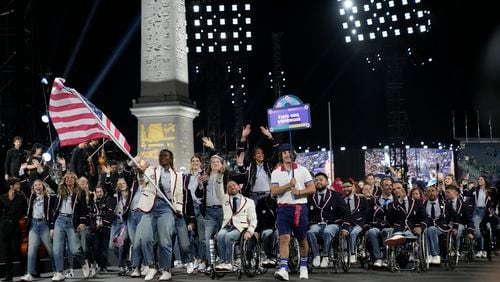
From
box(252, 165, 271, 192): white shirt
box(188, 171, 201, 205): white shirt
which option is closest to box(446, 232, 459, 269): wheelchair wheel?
box(252, 165, 271, 192): white shirt

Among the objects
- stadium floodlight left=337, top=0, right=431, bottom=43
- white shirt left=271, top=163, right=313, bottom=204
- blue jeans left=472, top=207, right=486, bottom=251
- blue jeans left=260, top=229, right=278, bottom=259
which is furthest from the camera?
stadium floodlight left=337, top=0, right=431, bottom=43

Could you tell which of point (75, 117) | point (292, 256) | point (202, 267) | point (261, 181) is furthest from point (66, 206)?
point (292, 256)

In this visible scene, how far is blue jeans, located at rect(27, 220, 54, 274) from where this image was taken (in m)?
12.6

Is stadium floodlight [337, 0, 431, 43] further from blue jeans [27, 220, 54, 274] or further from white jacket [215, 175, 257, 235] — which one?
blue jeans [27, 220, 54, 274]

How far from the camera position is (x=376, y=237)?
44.7 ft

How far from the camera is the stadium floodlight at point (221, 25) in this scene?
5875 centimetres

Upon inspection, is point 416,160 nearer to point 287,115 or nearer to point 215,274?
point 287,115

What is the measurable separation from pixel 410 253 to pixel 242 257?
3890mm

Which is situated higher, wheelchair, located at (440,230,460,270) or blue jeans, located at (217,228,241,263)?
blue jeans, located at (217,228,241,263)

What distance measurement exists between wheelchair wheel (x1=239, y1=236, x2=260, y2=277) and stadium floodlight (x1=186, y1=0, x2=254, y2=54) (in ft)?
153

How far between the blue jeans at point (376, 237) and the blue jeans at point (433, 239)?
85cm

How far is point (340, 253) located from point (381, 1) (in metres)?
38.5

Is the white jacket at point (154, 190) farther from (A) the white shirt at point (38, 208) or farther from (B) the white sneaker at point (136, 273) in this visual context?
(A) the white shirt at point (38, 208)

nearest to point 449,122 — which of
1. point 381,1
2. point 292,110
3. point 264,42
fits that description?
point 381,1
